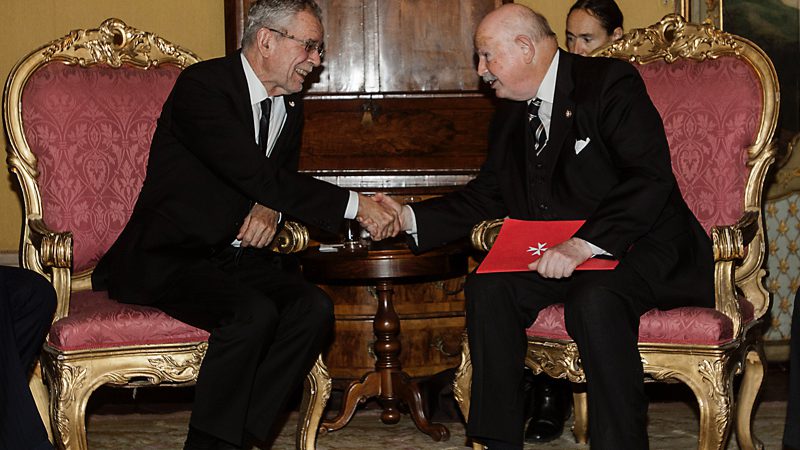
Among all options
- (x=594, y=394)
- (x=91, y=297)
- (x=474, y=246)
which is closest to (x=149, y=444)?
(x=91, y=297)

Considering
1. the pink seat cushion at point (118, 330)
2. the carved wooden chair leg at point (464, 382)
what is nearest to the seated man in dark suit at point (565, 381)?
the carved wooden chair leg at point (464, 382)

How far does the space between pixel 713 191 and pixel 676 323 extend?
67 centimetres

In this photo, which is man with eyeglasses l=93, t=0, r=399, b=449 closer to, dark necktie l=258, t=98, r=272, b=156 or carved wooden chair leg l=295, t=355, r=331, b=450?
dark necktie l=258, t=98, r=272, b=156

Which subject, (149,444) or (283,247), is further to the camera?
(149,444)

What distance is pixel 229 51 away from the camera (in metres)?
5.02

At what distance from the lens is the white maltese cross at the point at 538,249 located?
10.6 feet

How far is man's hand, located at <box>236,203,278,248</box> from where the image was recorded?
353 cm

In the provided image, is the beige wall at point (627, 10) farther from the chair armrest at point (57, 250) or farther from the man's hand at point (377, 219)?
the chair armrest at point (57, 250)

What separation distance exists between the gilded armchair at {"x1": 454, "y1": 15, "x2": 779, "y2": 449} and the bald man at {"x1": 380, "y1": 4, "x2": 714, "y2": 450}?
0.31ft

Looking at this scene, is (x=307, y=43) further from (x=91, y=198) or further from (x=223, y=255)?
(x=91, y=198)

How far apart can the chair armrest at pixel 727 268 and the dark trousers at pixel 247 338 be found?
1.17 m

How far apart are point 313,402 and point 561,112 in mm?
1214

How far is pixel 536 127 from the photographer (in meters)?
3.55

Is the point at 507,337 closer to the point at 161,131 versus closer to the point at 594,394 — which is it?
the point at 594,394
